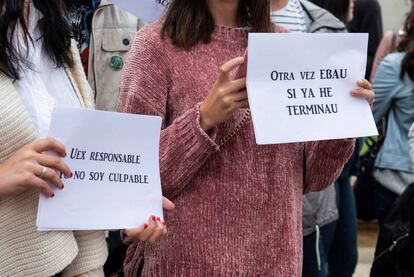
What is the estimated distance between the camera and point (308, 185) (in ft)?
5.89

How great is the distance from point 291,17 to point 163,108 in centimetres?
114

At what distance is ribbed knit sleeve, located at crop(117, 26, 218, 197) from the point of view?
62.0 inches

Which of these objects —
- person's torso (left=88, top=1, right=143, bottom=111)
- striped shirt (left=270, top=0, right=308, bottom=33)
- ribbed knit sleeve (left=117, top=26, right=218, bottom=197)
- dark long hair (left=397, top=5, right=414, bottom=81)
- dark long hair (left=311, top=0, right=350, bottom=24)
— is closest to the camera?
ribbed knit sleeve (left=117, top=26, right=218, bottom=197)

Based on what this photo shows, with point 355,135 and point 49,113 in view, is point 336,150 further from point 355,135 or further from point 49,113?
point 49,113

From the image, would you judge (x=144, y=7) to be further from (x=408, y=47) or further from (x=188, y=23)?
(x=408, y=47)

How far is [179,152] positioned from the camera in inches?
62.7

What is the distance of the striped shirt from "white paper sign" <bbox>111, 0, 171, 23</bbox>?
1.84 ft

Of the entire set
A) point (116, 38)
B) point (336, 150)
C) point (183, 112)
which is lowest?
point (116, 38)

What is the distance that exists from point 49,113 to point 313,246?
1.48 meters

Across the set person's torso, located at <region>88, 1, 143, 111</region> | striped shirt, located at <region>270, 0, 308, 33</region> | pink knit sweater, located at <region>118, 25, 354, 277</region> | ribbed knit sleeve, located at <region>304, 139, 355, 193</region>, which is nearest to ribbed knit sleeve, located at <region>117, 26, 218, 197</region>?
pink knit sweater, located at <region>118, 25, 354, 277</region>

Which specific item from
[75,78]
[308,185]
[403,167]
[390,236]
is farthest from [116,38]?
[403,167]

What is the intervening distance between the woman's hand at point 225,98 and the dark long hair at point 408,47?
1.73m

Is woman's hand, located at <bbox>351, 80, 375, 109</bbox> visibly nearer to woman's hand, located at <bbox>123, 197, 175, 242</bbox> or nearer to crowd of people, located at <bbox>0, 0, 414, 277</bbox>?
crowd of people, located at <bbox>0, 0, 414, 277</bbox>

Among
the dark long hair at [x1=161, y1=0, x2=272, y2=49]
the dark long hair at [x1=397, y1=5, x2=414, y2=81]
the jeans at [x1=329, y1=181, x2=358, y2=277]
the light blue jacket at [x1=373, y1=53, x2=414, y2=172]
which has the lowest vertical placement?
the jeans at [x1=329, y1=181, x2=358, y2=277]
